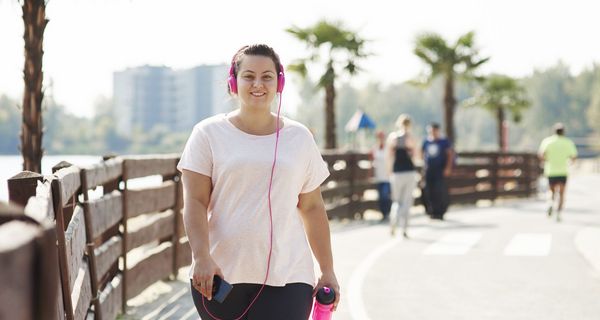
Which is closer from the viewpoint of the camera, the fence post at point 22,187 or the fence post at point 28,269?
the fence post at point 28,269

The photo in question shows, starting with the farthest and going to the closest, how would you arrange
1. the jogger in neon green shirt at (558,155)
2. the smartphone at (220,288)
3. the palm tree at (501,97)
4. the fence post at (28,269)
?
the palm tree at (501,97) → the jogger in neon green shirt at (558,155) → the smartphone at (220,288) → the fence post at (28,269)

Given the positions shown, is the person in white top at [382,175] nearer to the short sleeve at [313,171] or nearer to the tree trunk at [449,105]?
the short sleeve at [313,171]

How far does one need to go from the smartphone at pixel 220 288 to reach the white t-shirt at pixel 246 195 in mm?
154

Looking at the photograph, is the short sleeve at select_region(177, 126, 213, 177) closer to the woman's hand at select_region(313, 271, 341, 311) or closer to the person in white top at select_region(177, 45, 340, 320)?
the person in white top at select_region(177, 45, 340, 320)

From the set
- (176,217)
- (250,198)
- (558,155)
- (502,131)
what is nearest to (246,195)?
(250,198)

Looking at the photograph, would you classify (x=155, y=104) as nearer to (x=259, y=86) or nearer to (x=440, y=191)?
(x=440, y=191)

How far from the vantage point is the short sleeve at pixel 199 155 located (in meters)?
3.46

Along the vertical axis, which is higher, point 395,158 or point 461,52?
point 461,52

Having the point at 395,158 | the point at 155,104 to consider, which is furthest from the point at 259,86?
the point at 155,104

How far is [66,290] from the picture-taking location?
4141 millimetres

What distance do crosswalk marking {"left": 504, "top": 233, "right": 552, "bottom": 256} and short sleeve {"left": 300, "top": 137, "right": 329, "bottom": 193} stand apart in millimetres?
9713

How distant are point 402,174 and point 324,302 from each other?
1254 centimetres

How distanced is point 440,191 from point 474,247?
588cm

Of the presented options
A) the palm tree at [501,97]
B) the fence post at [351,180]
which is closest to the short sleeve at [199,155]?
the fence post at [351,180]
